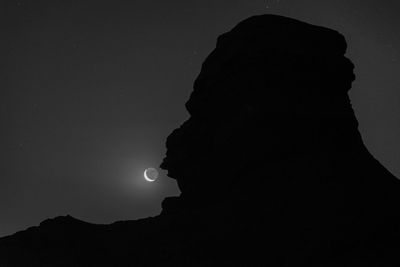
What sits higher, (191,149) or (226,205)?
(191,149)

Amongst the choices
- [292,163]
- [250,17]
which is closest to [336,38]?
[250,17]

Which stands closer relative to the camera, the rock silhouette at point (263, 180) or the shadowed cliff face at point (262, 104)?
the rock silhouette at point (263, 180)

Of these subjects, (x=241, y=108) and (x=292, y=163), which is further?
(x=241, y=108)

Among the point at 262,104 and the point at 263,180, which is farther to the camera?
the point at 262,104

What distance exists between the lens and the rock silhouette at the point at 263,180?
19.1 m

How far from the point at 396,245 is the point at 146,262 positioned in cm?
1363

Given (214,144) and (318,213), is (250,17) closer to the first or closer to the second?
(214,144)

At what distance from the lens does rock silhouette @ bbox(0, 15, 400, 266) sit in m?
19.1

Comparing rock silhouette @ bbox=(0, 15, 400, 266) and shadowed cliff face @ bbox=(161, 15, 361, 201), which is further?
shadowed cliff face @ bbox=(161, 15, 361, 201)

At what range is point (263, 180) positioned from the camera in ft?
77.0

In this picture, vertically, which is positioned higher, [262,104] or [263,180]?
[262,104]

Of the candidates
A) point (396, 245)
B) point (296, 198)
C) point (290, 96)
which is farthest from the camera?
point (290, 96)

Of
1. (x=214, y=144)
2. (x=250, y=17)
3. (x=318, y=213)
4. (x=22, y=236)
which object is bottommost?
(x=318, y=213)

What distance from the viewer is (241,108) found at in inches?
1050
